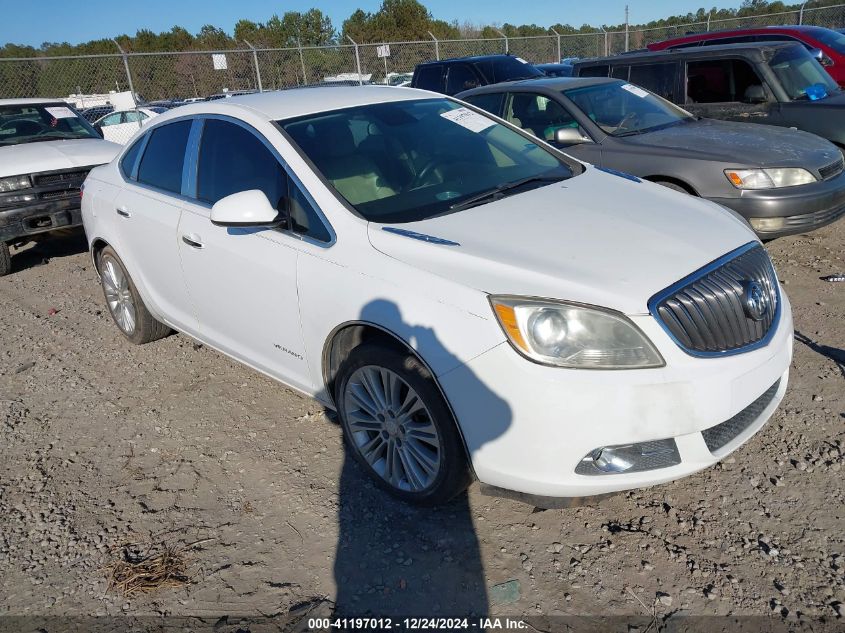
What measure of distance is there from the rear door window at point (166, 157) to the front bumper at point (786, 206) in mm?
3925

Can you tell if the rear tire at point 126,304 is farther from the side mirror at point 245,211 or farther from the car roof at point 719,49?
the car roof at point 719,49

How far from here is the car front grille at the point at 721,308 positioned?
2.51 metres

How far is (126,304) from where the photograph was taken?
5.17 m

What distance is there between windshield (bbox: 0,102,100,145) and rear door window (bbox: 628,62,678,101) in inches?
265

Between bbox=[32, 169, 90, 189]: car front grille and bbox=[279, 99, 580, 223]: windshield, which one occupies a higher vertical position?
bbox=[279, 99, 580, 223]: windshield

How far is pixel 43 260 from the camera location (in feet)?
27.4

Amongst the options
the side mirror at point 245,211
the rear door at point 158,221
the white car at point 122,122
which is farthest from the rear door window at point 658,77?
the white car at point 122,122

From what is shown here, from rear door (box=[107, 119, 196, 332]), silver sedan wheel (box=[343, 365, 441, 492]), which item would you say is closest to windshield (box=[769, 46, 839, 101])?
rear door (box=[107, 119, 196, 332])

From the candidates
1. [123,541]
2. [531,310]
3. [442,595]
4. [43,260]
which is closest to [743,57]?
[531,310]

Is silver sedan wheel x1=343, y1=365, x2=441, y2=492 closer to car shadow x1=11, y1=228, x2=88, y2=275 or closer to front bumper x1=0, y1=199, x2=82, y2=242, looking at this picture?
front bumper x1=0, y1=199, x2=82, y2=242

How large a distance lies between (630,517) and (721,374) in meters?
0.81

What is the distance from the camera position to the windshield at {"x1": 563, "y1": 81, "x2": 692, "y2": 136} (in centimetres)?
625

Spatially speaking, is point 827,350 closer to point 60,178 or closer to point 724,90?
point 724,90

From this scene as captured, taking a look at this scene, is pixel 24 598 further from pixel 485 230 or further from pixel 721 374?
pixel 721 374
